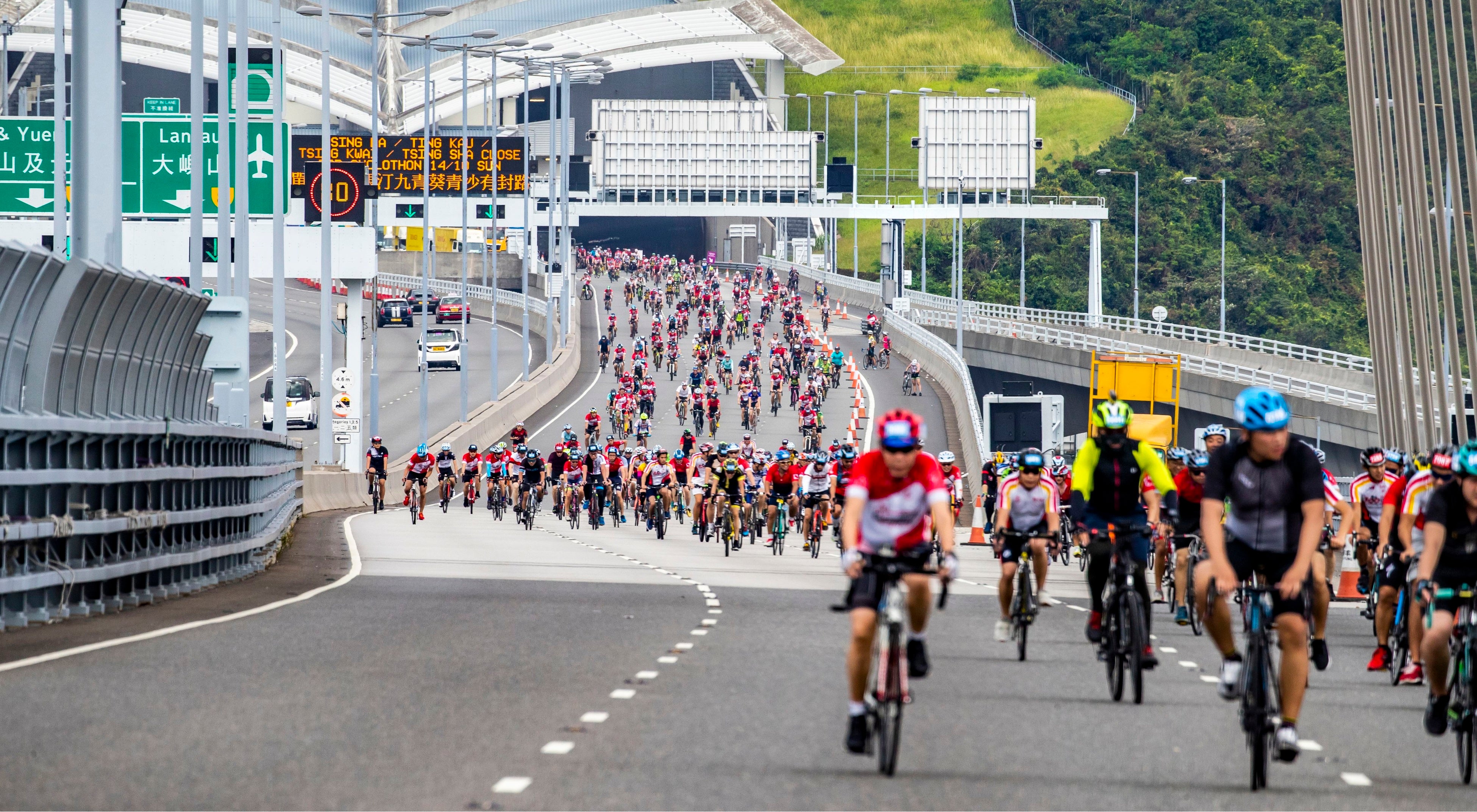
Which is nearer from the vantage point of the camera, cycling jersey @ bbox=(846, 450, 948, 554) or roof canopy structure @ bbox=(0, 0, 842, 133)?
cycling jersey @ bbox=(846, 450, 948, 554)

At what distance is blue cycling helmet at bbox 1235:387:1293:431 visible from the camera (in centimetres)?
870

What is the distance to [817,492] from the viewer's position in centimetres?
2845

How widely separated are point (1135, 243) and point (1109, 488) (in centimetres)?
8725

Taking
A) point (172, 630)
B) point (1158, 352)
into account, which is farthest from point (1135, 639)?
point (1158, 352)

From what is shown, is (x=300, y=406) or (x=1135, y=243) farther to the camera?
(x=1135, y=243)

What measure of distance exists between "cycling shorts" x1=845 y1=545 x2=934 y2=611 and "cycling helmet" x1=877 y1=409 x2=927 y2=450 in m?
0.47

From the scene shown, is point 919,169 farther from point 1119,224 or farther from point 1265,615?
point 1265,615

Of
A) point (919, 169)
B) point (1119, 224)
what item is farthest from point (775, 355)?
point (1119, 224)

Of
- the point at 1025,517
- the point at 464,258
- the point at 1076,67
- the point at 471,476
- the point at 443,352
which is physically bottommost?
the point at 471,476

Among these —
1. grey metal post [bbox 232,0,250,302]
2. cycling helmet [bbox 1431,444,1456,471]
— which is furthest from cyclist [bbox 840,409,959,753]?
grey metal post [bbox 232,0,250,302]

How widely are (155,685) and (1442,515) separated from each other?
6343 millimetres

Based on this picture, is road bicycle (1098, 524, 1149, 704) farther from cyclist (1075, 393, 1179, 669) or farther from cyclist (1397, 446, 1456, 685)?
cyclist (1397, 446, 1456, 685)

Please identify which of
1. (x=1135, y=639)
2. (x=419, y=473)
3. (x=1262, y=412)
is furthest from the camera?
(x=419, y=473)

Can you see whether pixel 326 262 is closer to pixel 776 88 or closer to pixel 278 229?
pixel 278 229
